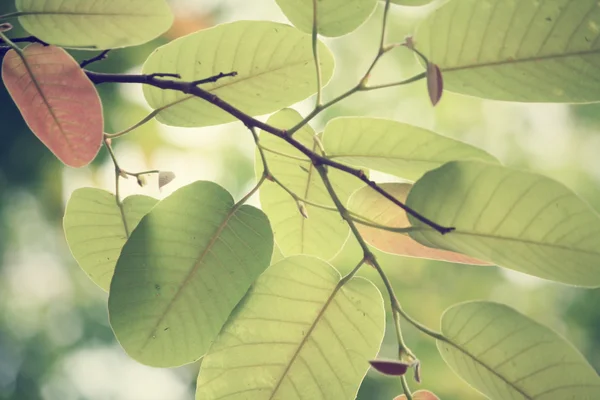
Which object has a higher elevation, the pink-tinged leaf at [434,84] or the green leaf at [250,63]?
the pink-tinged leaf at [434,84]

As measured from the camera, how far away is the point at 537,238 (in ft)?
1.81

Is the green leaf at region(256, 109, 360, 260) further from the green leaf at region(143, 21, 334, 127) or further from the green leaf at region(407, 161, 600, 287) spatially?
the green leaf at region(407, 161, 600, 287)

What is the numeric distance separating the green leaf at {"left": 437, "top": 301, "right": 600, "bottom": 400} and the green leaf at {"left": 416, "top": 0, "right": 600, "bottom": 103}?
0.24 m

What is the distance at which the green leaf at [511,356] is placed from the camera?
0.58 meters

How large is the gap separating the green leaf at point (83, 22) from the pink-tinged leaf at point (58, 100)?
0.02 meters

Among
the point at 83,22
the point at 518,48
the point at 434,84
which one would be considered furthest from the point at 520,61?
the point at 83,22

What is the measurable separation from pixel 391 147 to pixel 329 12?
169 mm

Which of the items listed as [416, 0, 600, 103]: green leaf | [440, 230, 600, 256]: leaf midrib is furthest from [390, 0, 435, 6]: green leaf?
[440, 230, 600, 256]: leaf midrib

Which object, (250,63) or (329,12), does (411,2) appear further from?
(250,63)

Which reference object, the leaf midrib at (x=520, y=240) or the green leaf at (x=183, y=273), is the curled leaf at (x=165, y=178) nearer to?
the green leaf at (x=183, y=273)

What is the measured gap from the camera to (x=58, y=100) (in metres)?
0.63

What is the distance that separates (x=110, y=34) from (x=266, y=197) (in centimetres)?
31

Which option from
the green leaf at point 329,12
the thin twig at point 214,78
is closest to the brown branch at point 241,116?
the thin twig at point 214,78

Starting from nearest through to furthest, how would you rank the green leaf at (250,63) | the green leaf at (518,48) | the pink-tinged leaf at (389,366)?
the pink-tinged leaf at (389,366), the green leaf at (518,48), the green leaf at (250,63)
